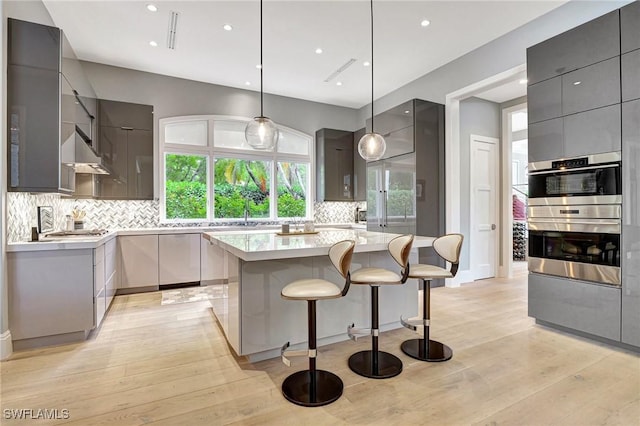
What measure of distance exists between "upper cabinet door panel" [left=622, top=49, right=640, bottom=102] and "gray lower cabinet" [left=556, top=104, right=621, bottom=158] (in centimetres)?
11

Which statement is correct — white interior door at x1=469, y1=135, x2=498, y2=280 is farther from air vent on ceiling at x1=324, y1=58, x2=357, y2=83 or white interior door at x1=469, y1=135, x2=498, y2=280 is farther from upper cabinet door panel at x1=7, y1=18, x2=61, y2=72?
upper cabinet door panel at x1=7, y1=18, x2=61, y2=72

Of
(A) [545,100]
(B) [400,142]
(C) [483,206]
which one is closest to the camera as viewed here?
(A) [545,100]

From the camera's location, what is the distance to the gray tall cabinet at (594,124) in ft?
8.09

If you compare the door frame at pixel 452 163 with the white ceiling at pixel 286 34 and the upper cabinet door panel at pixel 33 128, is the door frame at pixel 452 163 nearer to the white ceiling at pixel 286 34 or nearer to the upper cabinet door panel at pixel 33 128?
the white ceiling at pixel 286 34

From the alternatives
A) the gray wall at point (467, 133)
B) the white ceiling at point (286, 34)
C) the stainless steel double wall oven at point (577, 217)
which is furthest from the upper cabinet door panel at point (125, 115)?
the stainless steel double wall oven at point (577, 217)

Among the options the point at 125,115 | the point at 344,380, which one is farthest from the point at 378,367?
the point at 125,115

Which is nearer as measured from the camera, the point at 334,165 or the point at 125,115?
the point at 125,115

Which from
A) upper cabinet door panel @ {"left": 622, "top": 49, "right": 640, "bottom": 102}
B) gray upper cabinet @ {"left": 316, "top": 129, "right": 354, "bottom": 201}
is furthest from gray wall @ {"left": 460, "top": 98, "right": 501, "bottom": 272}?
upper cabinet door panel @ {"left": 622, "top": 49, "right": 640, "bottom": 102}

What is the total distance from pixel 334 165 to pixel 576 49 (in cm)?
401

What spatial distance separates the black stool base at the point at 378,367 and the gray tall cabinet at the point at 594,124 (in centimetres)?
180

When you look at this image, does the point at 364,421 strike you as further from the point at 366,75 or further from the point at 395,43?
the point at 366,75

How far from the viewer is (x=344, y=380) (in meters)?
2.14

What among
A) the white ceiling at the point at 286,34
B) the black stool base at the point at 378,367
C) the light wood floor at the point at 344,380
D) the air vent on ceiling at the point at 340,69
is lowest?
the light wood floor at the point at 344,380

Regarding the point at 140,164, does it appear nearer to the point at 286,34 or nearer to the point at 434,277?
the point at 286,34
